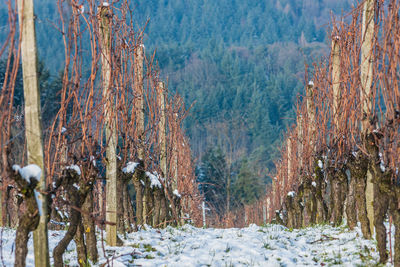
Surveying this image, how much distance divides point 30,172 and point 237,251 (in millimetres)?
3796

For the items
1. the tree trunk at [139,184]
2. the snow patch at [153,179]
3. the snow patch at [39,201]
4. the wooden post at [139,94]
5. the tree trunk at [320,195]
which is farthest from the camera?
the tree trunk at [320,195]

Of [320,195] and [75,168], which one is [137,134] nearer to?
[75,168]

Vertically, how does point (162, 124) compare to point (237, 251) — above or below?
above

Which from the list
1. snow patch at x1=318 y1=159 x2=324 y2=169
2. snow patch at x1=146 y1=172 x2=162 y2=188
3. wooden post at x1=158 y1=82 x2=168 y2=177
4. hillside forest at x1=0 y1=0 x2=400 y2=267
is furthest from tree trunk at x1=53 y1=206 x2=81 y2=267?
snow patch at x1=318 y1=159 x2=324 y2=169

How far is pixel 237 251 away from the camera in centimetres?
636

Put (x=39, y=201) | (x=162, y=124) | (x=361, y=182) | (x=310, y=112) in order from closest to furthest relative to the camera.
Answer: (x=39, y=201)
(x=361, y=182)
(x=310, y=112)
(x=162, y=124)

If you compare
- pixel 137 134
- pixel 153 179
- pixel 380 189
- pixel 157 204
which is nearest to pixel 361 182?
pixel 380 189

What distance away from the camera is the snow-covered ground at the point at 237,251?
18.4 ft

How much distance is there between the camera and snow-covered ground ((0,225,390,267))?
561cm

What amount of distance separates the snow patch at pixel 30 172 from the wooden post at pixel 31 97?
7.4 inches

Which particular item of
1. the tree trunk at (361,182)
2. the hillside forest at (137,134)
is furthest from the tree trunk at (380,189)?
the tree trunk at (361,182)

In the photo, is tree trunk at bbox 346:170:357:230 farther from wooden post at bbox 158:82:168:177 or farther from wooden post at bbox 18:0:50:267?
wooden post at bbox 18:0:50:267

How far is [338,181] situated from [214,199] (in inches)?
1505

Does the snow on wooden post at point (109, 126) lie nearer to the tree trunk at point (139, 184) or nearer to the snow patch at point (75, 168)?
the snow patch at point (75, 168)
